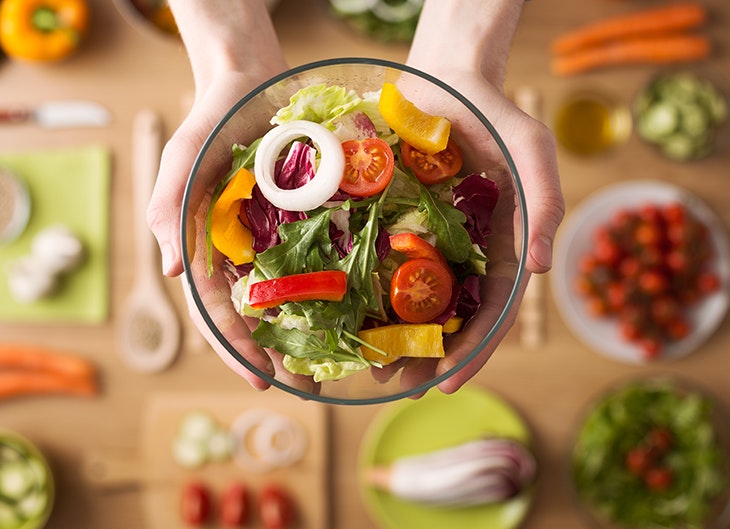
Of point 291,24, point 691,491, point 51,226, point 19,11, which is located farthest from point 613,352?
point 19,11

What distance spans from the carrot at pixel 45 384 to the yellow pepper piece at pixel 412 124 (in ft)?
5.42

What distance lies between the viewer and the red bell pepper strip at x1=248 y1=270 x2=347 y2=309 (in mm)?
1217

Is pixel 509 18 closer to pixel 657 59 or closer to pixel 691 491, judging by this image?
pixel 657 59

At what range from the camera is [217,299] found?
1330 millimetres

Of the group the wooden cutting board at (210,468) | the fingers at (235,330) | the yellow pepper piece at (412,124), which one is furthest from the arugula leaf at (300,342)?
the wooden cutting board at (210,468)

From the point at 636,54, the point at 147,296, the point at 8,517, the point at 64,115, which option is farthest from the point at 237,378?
the point at 636,54

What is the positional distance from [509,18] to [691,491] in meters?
1.71

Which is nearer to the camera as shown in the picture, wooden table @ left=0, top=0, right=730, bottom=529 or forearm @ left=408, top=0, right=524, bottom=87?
forearm @ left=408, top=0, right=524, bottom=87

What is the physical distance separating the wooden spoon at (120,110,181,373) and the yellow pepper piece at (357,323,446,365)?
4.36ft

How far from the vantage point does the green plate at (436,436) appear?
2406 mm

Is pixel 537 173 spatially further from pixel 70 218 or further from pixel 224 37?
pixel 70 218

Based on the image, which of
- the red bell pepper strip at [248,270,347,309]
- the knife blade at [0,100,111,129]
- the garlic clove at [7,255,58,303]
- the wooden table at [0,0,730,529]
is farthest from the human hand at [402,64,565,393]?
the garlic clove at [7,255,58,303]

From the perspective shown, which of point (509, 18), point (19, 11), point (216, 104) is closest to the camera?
point (216, 104)

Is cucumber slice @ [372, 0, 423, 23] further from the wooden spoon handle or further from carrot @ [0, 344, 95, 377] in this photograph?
carrot @ [0, 344, 95, 377]
